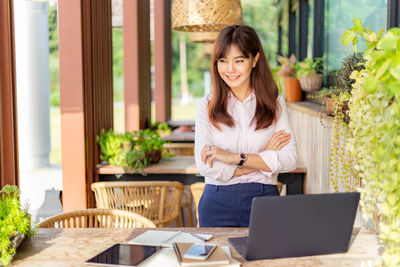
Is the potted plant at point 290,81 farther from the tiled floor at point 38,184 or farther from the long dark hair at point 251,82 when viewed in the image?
the long dark hair at point 251,82

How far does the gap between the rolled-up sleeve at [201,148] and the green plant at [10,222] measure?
2.76ft

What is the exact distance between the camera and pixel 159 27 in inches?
322

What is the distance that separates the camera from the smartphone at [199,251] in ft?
5.55

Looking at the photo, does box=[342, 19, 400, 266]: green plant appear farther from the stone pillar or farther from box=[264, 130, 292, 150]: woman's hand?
the stone pillar

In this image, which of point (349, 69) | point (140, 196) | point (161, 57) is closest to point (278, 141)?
point (349, 69)

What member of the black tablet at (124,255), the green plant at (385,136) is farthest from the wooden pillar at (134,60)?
the green plant at (385,136)

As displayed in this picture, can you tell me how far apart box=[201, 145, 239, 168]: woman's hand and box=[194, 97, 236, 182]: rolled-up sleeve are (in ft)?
0.09

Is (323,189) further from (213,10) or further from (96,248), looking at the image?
(96,248)

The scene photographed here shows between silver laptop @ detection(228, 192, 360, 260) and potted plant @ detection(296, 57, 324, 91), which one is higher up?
potted plant @ detection(296, 57, 324, 91)

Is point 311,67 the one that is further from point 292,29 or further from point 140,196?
point 292,29

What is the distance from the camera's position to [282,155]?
244 centimetres

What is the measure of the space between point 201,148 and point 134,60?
374cm

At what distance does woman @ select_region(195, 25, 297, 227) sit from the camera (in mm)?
2402

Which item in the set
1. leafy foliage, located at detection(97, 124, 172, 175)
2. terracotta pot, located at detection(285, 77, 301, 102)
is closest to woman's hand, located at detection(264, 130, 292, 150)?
leafy foliage, located at detection(97, 124, 172, 175)
